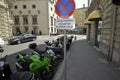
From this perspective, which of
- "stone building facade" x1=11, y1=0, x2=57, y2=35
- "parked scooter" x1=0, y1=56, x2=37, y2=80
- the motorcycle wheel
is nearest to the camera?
"parked scooter" x1=0, y1=56, x2=37, y2=80

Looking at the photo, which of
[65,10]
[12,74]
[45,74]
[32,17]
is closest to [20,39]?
[45,74]

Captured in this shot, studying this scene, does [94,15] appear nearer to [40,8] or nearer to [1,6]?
[1,6]

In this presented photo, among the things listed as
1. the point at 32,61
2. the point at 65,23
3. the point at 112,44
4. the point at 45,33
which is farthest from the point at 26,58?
the point at 45,33

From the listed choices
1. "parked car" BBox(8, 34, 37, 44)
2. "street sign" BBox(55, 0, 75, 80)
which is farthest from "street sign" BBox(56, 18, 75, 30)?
"parked car" BBox(8, 34, 37, 44)

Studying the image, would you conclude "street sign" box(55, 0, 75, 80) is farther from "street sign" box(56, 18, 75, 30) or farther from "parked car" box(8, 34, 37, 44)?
"parked car" box(8, 34, 37, 44)

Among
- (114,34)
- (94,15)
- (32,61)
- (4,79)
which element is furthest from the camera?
(94,15)

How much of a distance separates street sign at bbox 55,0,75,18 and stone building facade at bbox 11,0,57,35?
38.3 metres

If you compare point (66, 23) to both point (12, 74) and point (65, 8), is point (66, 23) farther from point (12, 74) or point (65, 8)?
point (12, 74)

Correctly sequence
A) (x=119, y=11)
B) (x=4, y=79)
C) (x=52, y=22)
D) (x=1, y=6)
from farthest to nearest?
(x=52, y=22) → (x=1, y=6) → (x=119, y=11) → (x=4, y=79)

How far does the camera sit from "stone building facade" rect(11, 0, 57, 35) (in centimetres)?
4144

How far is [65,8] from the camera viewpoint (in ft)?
11.0

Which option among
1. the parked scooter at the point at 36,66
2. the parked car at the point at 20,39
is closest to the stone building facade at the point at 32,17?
the parked car at the point at 20,39

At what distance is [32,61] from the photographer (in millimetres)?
4648

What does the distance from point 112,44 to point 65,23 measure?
4.64 m
